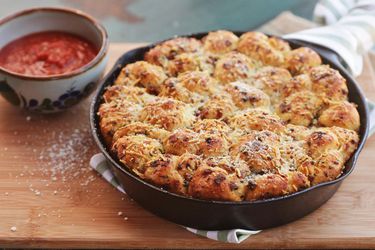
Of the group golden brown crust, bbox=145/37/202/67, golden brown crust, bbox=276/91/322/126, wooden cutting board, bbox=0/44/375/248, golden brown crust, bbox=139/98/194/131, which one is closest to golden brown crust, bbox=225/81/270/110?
golden brown crust, bbox=276/91/322/126

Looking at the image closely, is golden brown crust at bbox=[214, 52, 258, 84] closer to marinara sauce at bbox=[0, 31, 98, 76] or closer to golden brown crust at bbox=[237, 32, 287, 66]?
golden brown crust at bbox=[237, 32, 287, 66]

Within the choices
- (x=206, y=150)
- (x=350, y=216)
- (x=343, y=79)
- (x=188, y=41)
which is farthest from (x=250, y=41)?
(x=350, y=216)

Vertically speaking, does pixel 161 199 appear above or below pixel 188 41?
below

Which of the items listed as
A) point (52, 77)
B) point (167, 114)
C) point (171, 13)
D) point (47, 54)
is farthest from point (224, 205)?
point (171, 13)

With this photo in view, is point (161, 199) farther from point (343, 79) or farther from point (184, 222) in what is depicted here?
point (343, 79)

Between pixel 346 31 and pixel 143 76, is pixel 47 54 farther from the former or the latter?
pixel 346 31

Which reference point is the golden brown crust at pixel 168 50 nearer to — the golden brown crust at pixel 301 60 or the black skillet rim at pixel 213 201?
the black skillet rim at pixel 213 201
